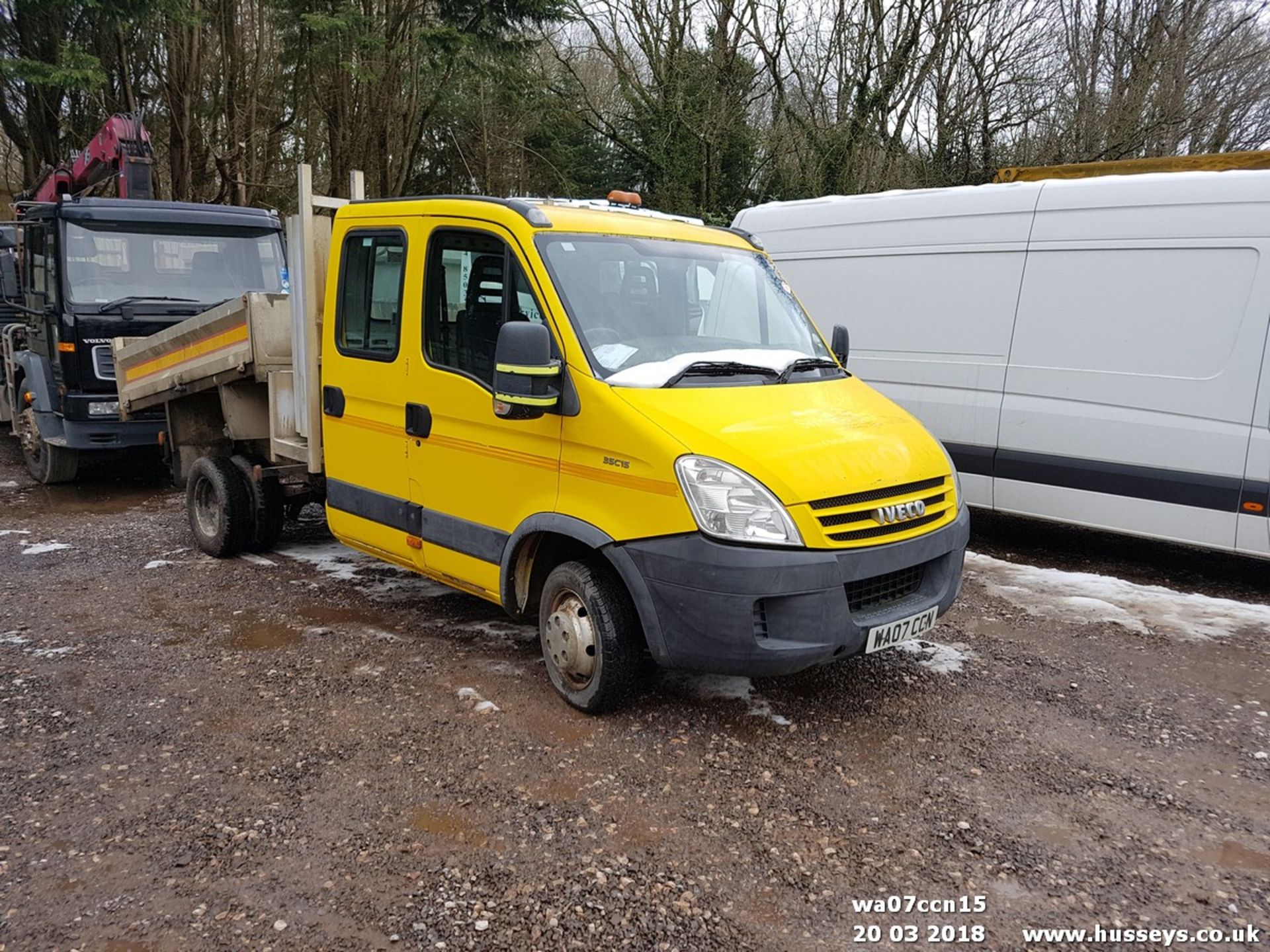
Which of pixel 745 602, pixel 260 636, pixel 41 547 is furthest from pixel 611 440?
pixel 41 547

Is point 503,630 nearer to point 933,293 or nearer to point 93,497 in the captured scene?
point 933,293

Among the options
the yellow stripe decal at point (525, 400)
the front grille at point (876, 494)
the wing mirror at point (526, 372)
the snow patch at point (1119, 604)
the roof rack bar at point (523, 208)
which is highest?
the roof rack bar at point (523, 208)

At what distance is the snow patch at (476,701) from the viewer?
4.36 m

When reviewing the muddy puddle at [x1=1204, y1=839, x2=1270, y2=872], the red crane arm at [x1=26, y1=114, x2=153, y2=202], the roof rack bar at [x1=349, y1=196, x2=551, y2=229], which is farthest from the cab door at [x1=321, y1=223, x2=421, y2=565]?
the red crane arm at [x1=26, y1=114, x2=153, y2=202]

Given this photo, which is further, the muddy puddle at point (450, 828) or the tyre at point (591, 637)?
the tyre at point (591, 637)

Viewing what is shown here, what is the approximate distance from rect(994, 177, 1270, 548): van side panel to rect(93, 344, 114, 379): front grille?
751 centimetres

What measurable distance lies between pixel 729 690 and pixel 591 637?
A: 32.1 inches

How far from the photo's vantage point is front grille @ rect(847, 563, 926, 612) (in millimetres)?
3965

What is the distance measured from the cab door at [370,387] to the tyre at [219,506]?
144 cm

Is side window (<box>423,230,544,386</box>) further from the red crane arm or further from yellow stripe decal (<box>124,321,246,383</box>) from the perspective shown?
the red crane arm

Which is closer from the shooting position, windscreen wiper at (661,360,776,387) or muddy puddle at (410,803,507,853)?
muddy puddle at (410,803,507,853)

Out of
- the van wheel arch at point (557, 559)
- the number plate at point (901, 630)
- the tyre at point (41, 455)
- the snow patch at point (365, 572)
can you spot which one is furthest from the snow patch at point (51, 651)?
the tyre at point (41, 455)

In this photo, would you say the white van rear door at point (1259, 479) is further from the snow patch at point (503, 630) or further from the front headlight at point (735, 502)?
the snow patch at point (503, 630)

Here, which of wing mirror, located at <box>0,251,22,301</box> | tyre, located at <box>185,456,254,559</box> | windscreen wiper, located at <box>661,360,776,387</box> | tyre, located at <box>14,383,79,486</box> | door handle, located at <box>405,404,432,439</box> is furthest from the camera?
wing mirror, located at <box>0,251,22,301</box>
